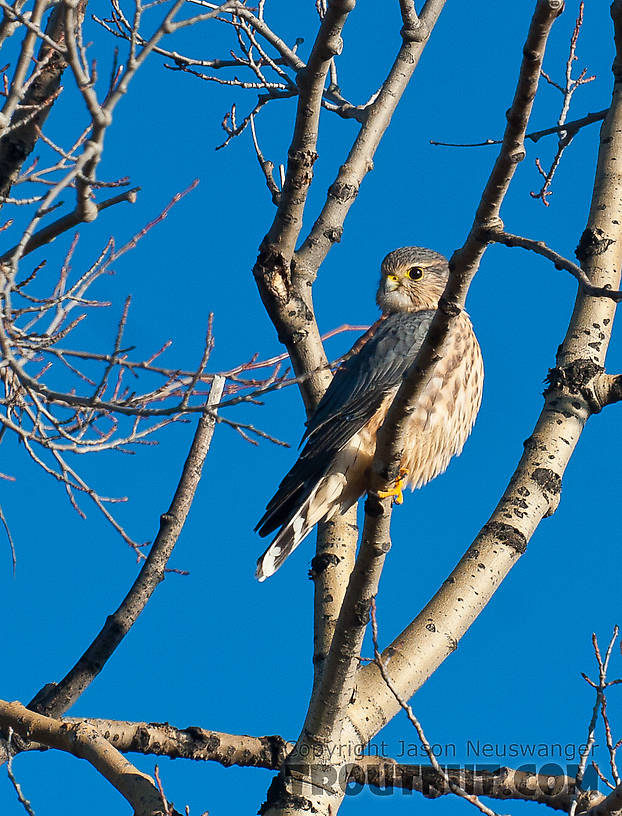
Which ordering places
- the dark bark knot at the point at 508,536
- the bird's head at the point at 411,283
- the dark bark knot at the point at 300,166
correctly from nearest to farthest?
the dark bark knot at the point at 508,536, the dark bark knot at the point at 300,166, the bird's head at the point at 411,283

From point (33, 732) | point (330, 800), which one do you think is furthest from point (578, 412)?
point (33, 732)

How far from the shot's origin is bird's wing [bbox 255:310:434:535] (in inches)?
148

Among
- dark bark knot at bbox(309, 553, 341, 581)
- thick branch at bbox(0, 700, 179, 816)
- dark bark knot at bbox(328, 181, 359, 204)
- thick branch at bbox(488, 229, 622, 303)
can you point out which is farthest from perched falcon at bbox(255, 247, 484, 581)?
thick branch at bbox(488, 229, 622, 303)

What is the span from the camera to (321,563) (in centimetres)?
361

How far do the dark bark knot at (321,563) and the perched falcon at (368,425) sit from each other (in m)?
0.12

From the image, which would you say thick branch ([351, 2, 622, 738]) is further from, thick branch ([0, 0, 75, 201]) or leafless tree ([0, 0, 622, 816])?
thick branch ([0, 0, 75, 201])

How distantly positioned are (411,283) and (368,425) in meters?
1.17

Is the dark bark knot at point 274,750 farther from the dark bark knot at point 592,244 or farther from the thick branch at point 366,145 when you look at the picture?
the dark bark knot at point 592,244

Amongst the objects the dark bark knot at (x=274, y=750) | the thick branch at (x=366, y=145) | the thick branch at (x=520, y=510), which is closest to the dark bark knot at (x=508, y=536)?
the thick branch at (x=520, y=510)

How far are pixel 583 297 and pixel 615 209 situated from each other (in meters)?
0.39

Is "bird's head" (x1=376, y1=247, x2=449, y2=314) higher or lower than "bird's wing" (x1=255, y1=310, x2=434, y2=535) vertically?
higher

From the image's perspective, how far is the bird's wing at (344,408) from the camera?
3.76 metres

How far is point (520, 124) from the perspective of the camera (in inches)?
82.6

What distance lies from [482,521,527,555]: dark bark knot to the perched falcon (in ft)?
1.75
